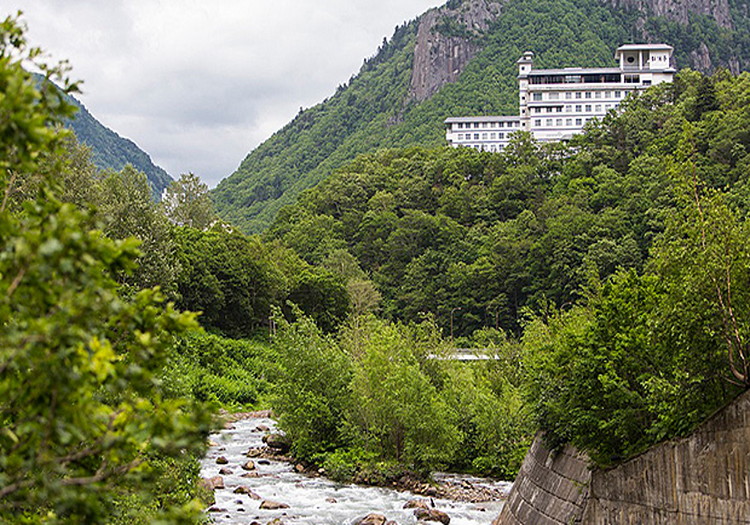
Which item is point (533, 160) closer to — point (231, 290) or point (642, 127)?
point (642, 127)

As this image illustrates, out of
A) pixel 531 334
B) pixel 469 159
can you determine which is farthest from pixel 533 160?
pixel 531 334

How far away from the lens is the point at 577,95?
411ft

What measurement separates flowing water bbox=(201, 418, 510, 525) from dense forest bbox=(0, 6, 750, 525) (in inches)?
60.7

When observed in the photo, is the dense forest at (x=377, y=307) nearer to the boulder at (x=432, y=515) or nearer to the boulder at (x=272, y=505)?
the boulder at (x=272, y=505)

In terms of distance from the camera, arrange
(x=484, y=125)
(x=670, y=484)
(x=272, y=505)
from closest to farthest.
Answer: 1. (x=670, y=484)
2. (x=272, y=505)
3. (x=484, y=125)

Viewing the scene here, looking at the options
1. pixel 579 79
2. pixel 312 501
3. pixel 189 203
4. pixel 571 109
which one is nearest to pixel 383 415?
pixel 312 501

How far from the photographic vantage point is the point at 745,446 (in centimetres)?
1158

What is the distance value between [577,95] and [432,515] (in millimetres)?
111621

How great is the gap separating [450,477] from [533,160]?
75081 mm

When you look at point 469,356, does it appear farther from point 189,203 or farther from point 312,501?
point 189,203

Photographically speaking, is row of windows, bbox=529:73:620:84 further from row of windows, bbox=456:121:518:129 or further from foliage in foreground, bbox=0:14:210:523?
foliage in foreground, bbox=0:14:210:523

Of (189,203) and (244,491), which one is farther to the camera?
(189,203)

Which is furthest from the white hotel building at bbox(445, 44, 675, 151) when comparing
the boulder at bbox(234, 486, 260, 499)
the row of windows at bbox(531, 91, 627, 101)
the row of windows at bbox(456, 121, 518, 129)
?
the boulder at bbox(234, 486, 260, 499)

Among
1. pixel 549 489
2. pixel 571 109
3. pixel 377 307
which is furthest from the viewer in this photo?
pixel 571 109
